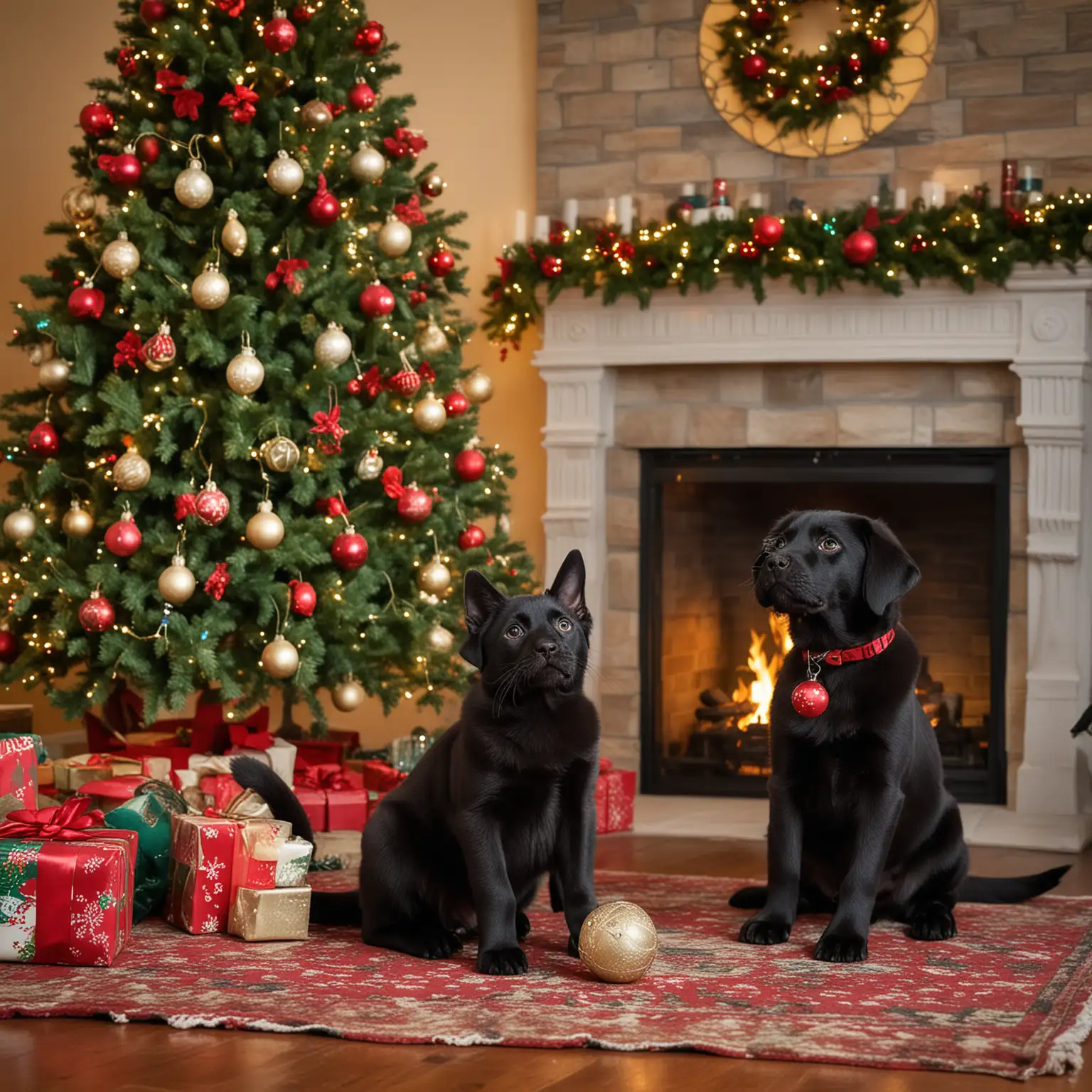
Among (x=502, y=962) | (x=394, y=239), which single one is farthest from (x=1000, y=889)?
(x=394, y=239)

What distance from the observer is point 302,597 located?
4086 millimetres

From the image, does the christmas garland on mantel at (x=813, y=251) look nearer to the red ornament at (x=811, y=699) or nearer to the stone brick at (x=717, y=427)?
the stone brick at (x=717, y=427)

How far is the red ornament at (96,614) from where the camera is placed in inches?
158

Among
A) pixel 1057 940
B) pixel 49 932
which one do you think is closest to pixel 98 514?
pixel 49 932

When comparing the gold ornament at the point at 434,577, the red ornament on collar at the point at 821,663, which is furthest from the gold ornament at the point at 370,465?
the red ornament on collar at the point at 821,663

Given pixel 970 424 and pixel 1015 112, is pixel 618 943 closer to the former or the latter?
pixel 970 424

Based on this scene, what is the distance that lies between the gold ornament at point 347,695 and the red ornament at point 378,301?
102 cm

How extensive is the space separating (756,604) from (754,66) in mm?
1787

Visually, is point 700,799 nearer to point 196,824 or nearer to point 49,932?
point 196,824

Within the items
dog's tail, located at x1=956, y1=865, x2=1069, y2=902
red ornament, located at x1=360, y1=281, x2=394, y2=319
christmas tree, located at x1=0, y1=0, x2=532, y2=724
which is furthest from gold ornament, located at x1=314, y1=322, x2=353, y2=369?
dog's tail, located at x1=956, y1=865, x2=1069, y2=902

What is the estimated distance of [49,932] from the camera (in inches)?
111

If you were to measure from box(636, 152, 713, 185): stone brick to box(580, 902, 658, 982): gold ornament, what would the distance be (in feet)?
10.6

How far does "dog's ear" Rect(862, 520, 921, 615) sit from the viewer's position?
282 cm

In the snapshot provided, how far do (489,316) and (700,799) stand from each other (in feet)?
6.00
